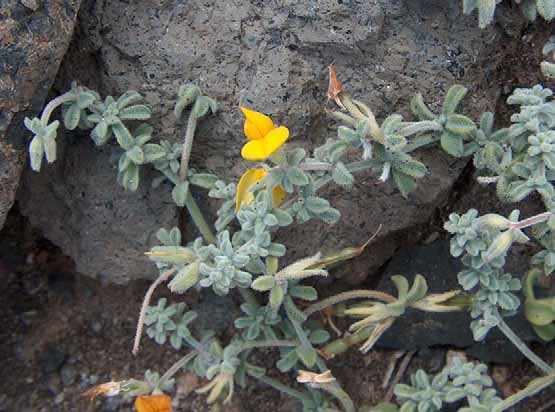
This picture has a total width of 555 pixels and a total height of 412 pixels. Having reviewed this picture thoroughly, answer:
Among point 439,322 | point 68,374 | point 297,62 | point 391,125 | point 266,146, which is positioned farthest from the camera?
point 68,374

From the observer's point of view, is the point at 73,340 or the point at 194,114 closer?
the point at 194,114

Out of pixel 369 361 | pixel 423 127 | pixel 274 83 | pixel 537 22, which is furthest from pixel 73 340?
pixel 537 22

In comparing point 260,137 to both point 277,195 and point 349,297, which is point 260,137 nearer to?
point 277,195

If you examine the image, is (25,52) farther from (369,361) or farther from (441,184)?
(369,361)

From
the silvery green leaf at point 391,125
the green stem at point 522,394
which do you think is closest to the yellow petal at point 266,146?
the silvery green leaf at point 391,125

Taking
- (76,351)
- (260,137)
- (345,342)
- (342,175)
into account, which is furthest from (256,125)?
(76,351)

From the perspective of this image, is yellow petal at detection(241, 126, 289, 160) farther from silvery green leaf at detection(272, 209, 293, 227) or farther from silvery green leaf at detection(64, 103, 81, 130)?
silvery green leaf at detection(64, 103, 81, 130)
